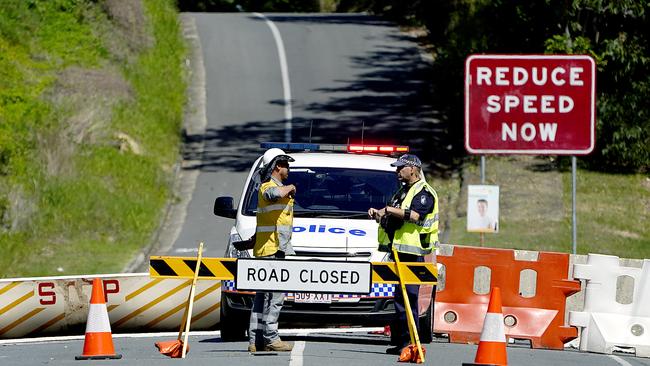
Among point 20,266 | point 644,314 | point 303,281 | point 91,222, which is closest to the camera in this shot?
point 303,281

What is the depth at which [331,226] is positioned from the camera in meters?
14.9

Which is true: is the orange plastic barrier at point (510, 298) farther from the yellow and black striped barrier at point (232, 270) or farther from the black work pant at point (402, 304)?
the yellow and black striped barrier at point (232, 270)

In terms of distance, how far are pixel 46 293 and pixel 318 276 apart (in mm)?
4510

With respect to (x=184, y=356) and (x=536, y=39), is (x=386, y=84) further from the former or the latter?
(x=184, y=356)

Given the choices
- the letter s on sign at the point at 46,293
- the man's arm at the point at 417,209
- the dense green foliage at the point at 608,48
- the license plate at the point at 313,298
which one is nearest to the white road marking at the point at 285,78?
the dense green foliage at the point at 608,48

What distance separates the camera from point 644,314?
52.2ft

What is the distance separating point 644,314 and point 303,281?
14.6ft

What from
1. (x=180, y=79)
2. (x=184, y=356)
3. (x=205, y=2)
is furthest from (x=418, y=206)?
(x=205, y=2)

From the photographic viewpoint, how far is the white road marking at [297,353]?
42.1ft

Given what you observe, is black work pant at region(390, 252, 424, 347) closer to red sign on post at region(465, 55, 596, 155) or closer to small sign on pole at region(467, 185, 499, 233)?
small sign on pole at region(467, 185, 499, 233)

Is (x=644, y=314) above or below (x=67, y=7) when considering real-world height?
below

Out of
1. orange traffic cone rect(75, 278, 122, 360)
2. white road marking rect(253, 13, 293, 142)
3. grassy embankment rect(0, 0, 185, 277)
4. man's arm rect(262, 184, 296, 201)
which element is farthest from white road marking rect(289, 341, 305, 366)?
white road marking rect(253, 13, 293, 142)

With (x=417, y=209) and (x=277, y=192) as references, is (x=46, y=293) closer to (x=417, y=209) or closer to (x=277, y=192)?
(x=277, y=192)

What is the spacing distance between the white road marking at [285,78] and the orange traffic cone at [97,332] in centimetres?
2259
